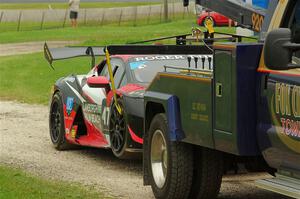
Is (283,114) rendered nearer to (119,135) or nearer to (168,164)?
(168,164)

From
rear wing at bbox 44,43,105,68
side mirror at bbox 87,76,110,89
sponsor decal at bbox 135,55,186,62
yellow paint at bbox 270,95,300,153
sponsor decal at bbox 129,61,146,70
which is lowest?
rear wing at bbox 44,43,105,68

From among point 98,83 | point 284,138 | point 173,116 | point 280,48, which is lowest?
point 98,83

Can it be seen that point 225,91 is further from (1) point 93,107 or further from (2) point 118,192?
(1) point 93,107

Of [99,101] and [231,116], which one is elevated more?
[231,116]

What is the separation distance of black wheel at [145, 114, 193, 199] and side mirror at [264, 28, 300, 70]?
2218 mm

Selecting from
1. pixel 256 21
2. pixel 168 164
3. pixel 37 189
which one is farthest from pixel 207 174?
pixel 256 21

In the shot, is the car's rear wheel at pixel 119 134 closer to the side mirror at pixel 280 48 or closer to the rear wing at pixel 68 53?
the rear wing at pixel 68 53

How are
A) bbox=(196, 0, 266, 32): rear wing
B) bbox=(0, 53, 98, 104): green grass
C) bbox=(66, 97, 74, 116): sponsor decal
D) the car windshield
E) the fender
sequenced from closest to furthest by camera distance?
the fender, bbox=(196, 0, 266, 32): rear wing, the car windshield, bbox=(66, 97, 74, 116): sponsor decal, bbox=(0, 53, 98, 104): green grass

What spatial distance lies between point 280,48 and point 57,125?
761 centimetres

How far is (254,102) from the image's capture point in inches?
309

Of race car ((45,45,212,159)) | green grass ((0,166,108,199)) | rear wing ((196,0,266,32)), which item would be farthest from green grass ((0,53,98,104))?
green grass ((0,166,108,199))

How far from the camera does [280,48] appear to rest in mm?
6812

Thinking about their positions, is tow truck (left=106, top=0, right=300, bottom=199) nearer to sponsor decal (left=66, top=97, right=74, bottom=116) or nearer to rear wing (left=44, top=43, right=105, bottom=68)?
sponsor decal (left=66, top=97, right=74, bottom=116)

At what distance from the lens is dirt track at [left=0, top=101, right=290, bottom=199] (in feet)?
33.7
